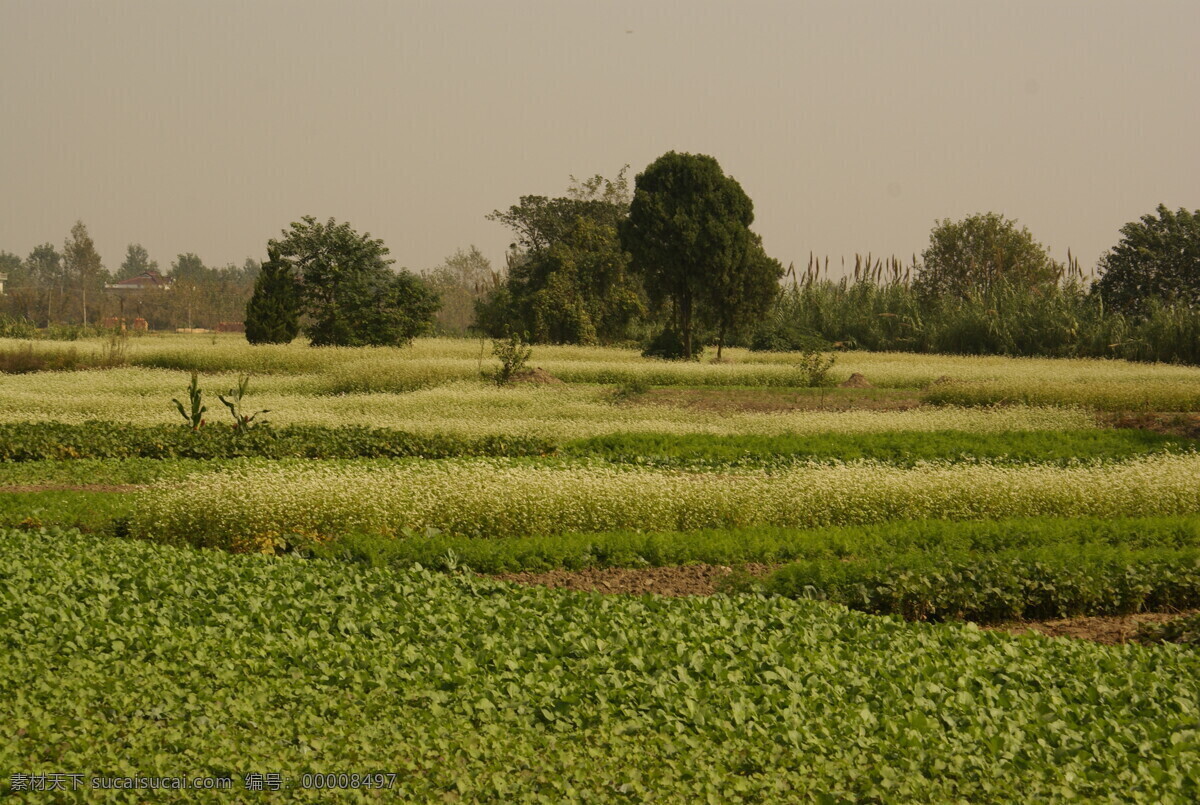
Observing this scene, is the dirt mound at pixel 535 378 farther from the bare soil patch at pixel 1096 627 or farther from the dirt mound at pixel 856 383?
the bare soil patch at pixel 1096 627

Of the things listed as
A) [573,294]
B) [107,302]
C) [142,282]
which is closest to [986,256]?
[573,294]

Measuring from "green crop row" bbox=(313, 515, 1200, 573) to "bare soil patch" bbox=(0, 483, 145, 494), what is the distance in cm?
447

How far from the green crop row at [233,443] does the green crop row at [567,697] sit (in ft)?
24.7

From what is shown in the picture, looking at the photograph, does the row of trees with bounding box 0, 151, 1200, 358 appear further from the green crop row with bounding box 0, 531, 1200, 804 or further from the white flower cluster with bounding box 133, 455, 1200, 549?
the green crop row with bounding box 0, 531, 1200, 804

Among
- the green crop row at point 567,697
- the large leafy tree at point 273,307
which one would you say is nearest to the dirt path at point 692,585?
the green crop row at point 567,697

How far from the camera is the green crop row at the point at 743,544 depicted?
934 centimetres

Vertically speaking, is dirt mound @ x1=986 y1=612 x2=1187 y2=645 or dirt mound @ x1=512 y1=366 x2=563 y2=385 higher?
dirt mound @ x1=512 y1=366 x2=563 y2=385

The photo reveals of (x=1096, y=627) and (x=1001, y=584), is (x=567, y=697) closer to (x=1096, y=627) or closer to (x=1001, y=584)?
(x=1001, y=584)

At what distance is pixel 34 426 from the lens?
16156 millimetres

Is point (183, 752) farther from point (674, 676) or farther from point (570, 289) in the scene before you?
point (570, 289)

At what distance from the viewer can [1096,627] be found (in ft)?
27.4

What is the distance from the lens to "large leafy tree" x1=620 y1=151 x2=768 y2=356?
3512cm

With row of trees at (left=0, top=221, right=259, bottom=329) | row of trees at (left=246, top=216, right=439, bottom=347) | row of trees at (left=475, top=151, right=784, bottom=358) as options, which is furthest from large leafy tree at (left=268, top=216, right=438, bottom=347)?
row of trees at (left=0, top=221, right=259, bottom=329)

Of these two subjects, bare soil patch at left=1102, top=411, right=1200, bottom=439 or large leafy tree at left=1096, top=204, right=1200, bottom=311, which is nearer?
bare soil patch at left=1102, top=411, right=1200, bottom=439
